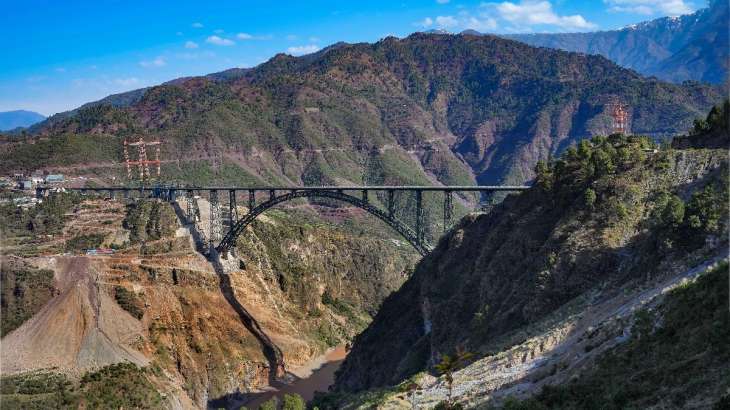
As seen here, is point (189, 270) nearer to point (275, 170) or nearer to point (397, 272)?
point (397, 272)

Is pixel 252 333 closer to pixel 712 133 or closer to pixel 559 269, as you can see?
pixel 559 269

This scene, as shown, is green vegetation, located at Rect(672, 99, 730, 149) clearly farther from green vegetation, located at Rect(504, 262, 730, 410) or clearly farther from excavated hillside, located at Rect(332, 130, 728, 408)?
green vegetation, located at Rect(504, 262, 730, 410)

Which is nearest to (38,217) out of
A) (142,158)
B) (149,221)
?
(149,221)

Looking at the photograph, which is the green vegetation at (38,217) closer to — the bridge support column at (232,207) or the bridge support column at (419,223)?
the bridge support column at (232,207)

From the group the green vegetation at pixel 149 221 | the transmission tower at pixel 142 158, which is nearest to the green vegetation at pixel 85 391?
the green vegetation at pixel 149 221

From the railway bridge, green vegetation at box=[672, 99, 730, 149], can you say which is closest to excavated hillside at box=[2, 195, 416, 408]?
the railway bridge
